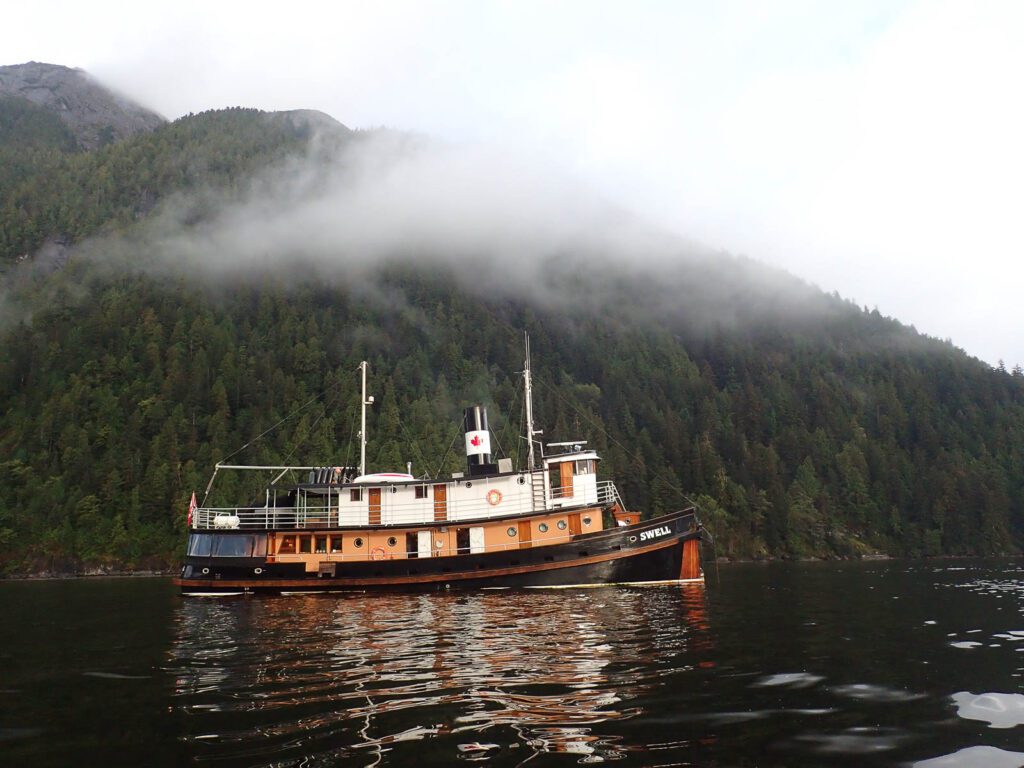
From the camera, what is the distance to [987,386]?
16475 centimetres

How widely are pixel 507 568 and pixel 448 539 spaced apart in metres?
3.54

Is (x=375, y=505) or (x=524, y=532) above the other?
(x=375, y=505)

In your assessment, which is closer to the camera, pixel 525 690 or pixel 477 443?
pixel 525 690

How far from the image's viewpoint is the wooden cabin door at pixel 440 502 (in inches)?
1347

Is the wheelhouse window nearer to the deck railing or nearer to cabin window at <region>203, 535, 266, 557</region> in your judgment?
cabin window at <region>203, 535, 266, 557</region>

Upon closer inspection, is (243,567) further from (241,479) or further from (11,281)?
(11,281)

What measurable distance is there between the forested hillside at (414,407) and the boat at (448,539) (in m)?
44.1

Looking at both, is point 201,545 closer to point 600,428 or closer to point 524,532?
point 524,532

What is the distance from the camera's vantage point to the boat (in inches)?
1244

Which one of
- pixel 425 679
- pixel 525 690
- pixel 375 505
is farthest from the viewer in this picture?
pixel 375 505

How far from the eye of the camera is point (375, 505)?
3447 centimetres

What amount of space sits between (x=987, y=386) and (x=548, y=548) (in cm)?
17930

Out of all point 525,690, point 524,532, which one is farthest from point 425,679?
point 524,532

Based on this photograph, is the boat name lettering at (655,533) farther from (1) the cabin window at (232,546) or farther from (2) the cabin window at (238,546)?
(1) the cabin window at (232,546)
